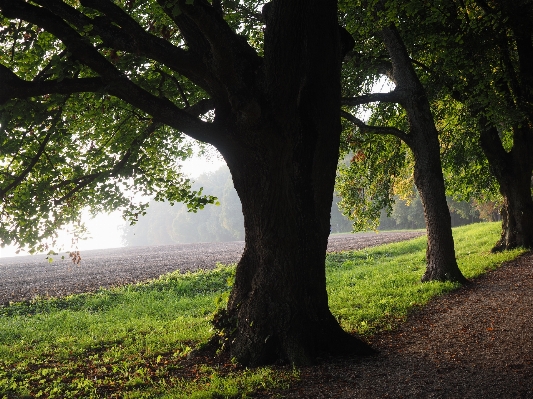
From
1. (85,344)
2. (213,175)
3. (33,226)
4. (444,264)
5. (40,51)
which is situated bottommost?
(85,344)

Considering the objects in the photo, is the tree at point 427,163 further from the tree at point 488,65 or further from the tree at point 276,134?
the tree at point 276,134

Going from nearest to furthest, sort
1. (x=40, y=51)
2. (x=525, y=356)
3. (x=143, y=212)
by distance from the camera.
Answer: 1. (x=525, y=356)
2. (x=40, y=51)
3. (x=143, y=212)

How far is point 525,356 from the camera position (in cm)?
661

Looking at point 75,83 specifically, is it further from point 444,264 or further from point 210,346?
point 444,264

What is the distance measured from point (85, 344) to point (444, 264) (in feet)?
31.6

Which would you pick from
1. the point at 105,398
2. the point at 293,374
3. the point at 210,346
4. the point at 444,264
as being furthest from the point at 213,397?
the point at 444,264

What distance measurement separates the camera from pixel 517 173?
17516 mm

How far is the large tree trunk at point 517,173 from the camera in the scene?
1734cm

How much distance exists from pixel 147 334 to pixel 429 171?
8684mm

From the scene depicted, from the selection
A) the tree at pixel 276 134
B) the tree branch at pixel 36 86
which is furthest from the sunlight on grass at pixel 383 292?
the tree branch at pixel 36 86

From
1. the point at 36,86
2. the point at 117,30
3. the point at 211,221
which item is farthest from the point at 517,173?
the point at 211,221

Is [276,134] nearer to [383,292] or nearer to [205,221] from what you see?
[383,292]

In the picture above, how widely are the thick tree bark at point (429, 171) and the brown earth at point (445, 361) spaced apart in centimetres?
262

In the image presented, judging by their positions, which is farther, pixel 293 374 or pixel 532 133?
pixel 532 133
